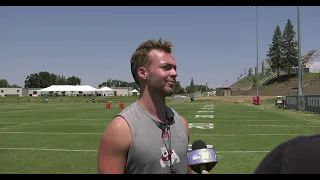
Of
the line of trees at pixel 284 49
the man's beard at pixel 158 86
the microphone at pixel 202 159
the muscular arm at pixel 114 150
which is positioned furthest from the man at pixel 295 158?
the line of trees at pixel 284 49

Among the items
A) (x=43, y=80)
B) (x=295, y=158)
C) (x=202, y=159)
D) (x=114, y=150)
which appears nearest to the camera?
(x=295, y=158)

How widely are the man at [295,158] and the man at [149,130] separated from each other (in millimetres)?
1498

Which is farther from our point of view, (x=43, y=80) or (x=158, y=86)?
(x=43, y=80)

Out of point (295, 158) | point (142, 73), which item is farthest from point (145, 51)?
point (295, 158)

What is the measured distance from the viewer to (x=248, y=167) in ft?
26.4

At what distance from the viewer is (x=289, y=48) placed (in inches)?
4363

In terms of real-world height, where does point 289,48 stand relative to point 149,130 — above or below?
above

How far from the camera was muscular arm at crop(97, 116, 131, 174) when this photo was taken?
2420 mm

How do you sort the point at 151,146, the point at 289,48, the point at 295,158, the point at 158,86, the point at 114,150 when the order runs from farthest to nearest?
the point at 289,48 < the point at 158,86 < the point at 151,146 < the point at 114,150 < the point at 295,158

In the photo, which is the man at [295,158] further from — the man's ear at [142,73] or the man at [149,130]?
the man's ear at [142,73]

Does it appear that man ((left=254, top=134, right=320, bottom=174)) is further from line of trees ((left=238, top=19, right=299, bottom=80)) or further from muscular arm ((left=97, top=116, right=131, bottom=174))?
line of trees ((left=238, top=19, right=299, bottom=80))

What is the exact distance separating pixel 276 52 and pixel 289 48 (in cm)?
415

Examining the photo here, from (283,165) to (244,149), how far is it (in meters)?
9.91

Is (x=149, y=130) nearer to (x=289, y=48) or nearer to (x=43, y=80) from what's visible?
(x=289, y=48)
